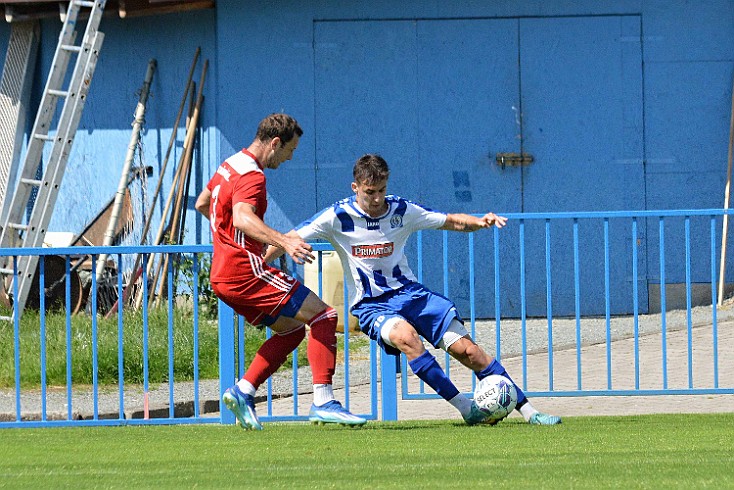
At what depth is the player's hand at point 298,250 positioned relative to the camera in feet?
25.0

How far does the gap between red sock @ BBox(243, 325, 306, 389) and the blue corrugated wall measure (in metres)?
6.92

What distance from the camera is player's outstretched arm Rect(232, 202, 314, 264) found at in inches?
301

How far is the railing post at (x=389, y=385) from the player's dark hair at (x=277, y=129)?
1.60 m

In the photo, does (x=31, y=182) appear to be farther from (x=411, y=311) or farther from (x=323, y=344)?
(x=411, y=311)

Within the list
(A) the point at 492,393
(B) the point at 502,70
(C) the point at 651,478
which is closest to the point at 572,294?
(B) the point at 502,70

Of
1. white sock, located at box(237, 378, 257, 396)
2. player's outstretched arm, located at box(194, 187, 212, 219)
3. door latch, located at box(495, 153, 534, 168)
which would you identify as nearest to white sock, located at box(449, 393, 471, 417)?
white sock, located at box(237, 378, 257, 396)

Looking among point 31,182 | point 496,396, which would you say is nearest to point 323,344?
point 496,396

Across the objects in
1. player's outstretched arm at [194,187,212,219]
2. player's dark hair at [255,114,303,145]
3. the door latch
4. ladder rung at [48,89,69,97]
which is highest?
ladder rung at [48,89,69,97]

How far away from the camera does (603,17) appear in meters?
15.3

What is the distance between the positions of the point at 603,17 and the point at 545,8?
595 mm

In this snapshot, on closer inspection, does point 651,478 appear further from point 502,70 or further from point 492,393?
point 502,70

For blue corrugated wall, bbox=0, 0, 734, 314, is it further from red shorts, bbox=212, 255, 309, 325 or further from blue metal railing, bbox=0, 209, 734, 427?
red shorts, bbox=212, 255, 309, 325

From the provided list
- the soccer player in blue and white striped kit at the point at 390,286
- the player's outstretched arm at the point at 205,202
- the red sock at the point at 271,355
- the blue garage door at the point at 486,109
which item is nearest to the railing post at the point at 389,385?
the soccer player in blue and white striped kit at the point at 390,286

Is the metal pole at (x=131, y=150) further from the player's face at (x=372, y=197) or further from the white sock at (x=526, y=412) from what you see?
the white sock at (x=526, y=412)
